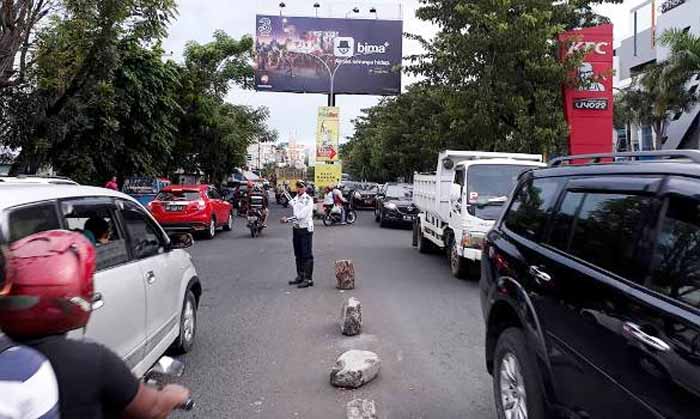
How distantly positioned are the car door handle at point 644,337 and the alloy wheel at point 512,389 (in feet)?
3.55

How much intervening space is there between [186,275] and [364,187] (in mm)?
28982

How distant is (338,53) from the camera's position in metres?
35.4

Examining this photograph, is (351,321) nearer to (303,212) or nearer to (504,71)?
(303,212)

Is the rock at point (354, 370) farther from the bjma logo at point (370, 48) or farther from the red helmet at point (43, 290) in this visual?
the bjma logo at point (370, 48)

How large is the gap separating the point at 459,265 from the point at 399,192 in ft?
41.5

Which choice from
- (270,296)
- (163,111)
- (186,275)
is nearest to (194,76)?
(163,111)

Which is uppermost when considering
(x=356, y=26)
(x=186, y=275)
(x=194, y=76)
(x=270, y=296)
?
(x=356, y=26)

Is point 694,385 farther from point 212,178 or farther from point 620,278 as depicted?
point 212,178

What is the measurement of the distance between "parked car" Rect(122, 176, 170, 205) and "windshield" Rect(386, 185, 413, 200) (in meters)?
8.22

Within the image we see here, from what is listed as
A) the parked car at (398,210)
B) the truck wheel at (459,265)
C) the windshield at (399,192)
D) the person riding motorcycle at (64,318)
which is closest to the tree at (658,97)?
the windshield at (399,192)

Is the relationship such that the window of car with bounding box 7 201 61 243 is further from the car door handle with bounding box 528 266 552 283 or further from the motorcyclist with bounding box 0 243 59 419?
the car door handle with bounding box 528 266 552 283

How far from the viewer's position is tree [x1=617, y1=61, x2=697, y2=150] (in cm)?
2545

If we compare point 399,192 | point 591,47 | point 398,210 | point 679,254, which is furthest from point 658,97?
point 679,254

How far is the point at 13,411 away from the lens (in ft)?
4.96
